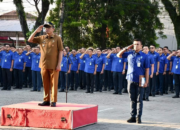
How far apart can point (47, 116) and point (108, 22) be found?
20.1 m

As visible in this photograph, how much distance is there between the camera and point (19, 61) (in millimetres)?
20078

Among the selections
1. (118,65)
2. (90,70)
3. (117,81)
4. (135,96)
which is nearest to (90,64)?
(90,70)

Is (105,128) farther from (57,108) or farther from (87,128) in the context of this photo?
(57,108)

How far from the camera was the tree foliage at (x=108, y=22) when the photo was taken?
29.0 m

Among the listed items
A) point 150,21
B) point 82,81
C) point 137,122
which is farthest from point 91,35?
point 137,122

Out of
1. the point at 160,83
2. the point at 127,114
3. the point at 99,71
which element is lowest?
the point at 127,114

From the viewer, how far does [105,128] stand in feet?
30.4

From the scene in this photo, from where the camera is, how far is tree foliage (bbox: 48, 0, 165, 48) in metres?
29.0

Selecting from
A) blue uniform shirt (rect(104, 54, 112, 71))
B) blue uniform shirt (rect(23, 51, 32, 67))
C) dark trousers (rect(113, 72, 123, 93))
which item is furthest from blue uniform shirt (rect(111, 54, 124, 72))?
blue uniform shirt (rect(23, 51, 32, 67))

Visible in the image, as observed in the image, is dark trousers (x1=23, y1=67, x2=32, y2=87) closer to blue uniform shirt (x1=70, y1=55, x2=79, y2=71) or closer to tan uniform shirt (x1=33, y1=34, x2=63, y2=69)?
blue uniform shirt (x1=70, y1=55, x2=79, y2=71)

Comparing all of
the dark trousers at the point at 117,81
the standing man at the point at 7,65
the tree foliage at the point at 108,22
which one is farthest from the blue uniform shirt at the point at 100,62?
the tree foliage at the point at 108,22

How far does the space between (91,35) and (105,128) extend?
22284 mm

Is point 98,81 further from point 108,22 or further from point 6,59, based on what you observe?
point 108,22

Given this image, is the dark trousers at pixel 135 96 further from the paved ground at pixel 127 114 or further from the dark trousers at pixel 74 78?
the dark trousers at pixel 74 78
